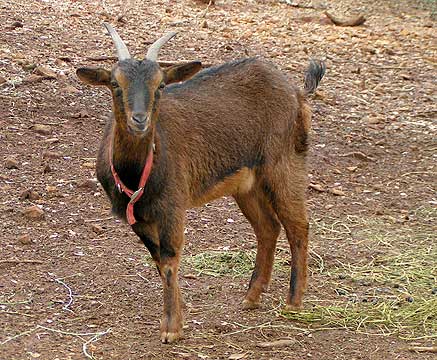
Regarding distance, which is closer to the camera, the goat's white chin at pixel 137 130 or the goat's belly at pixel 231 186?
the goat's white chin at pixel 137 130

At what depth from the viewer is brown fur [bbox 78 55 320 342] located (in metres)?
5.68

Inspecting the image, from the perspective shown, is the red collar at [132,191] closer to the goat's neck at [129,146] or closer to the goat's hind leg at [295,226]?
the goat's neck at [129,146]

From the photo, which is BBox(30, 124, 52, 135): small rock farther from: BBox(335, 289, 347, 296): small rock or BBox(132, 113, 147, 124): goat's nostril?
BBox(132, 113, 147, 124): goat's nostril

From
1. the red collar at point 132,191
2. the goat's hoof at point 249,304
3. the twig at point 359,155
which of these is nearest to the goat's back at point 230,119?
the red collar at point 132,191

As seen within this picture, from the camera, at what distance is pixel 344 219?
8.12 metres

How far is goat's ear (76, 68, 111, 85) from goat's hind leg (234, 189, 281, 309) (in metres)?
1.38

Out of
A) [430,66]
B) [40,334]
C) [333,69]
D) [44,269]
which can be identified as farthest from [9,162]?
[430,66]

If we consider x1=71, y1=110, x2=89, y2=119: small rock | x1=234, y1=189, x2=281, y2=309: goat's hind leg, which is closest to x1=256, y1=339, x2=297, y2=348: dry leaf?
x1=234, y1=189, x2=281, y2=309: goat's hind leg

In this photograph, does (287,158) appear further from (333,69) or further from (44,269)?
(333,69)

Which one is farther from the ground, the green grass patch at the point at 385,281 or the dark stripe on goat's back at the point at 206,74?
the dark stripe on goat's back at the point at 206,74

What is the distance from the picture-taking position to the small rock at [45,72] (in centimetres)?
995

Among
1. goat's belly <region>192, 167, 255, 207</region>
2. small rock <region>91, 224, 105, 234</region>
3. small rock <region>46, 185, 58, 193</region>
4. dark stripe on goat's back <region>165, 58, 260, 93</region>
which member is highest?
dark stripe on goat's back <region>165, 58, 260, 93</region>

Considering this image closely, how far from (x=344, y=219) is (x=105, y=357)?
10.7 feet

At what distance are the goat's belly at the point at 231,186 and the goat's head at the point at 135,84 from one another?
2.61ft
